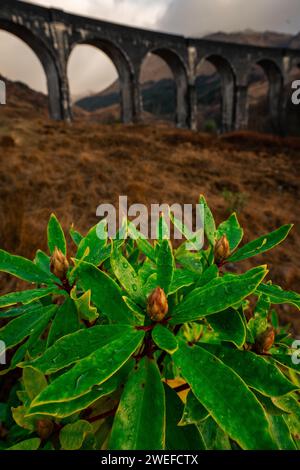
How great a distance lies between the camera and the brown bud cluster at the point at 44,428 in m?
0.69

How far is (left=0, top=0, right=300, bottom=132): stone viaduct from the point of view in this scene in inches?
579

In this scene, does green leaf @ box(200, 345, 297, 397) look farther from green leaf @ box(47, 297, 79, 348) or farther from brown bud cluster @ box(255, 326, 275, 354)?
green leaf @ box(47, 297, 79, 348)

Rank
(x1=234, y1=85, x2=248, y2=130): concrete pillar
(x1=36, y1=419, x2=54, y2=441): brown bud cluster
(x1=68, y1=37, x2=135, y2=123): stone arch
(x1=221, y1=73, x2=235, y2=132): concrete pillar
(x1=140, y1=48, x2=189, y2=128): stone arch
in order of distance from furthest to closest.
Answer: (x1=221, y1=73, x2=235, y2=132): concrete pillar → (x1=234, y1=85, x2=248, y2=130): concrete pillar → (x1=140, y1=48, x2=189, y2=128): stone arch → (x1=68, y1=37, x2=135, y2=123): stone arch → (x1=36, y1=419, x2=54, y2=441): brown bud cluster

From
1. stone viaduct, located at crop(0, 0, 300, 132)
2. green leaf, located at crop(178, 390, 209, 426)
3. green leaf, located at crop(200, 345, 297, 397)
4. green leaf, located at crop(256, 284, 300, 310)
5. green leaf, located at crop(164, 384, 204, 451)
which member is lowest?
green leaf, located at crop(164, 384, 204, 451)

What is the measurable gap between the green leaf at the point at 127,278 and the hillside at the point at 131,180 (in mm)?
1986

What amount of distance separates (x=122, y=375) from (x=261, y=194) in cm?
710

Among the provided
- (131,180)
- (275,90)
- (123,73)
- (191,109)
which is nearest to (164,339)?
(131,180)

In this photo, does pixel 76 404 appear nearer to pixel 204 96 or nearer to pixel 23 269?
pixel 23 269

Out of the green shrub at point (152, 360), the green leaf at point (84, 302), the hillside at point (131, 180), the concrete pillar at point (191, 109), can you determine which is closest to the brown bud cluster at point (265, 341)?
the green shrub at point (152, 360)

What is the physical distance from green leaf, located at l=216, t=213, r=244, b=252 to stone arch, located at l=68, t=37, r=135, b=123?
1826 centimetres

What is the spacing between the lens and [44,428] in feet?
2.25

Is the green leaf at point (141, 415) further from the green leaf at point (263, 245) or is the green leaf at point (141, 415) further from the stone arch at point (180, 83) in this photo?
the stone arch at point (180, 83)

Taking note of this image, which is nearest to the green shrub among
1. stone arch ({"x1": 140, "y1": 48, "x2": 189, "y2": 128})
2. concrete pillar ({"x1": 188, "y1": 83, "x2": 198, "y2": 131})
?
concrete pillar ({"x1": 188, "y1": 83, "x2": 198, "y2": 131})

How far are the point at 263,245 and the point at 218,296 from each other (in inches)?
11.0
